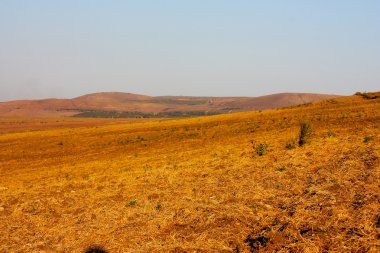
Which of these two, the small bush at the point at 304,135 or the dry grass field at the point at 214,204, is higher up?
the small bush at the point at 304,135

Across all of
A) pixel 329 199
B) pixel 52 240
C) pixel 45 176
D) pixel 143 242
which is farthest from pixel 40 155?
pixel 329 199

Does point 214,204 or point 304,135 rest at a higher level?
point 304,135

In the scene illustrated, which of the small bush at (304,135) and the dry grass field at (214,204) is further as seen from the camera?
the small bush at (304,135)

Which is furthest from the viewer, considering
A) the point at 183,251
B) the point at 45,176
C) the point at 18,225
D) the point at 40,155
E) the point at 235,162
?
the point at 40,155

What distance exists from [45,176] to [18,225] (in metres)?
7.32

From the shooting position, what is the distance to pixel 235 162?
13.5 meters

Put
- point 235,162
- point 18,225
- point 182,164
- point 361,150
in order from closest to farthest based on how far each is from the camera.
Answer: point 18,225 < point 361,150 < point 235,162 < point 182,164

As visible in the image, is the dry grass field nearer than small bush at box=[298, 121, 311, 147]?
Yes

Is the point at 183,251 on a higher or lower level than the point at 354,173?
lower

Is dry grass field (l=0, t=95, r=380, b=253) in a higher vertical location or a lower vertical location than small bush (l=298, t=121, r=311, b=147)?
lower

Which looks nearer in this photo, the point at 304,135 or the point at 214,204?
the point at 214,204

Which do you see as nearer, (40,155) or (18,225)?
(18,225)

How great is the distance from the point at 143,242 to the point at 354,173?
5.53m

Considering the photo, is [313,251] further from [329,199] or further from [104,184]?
[104,184]
